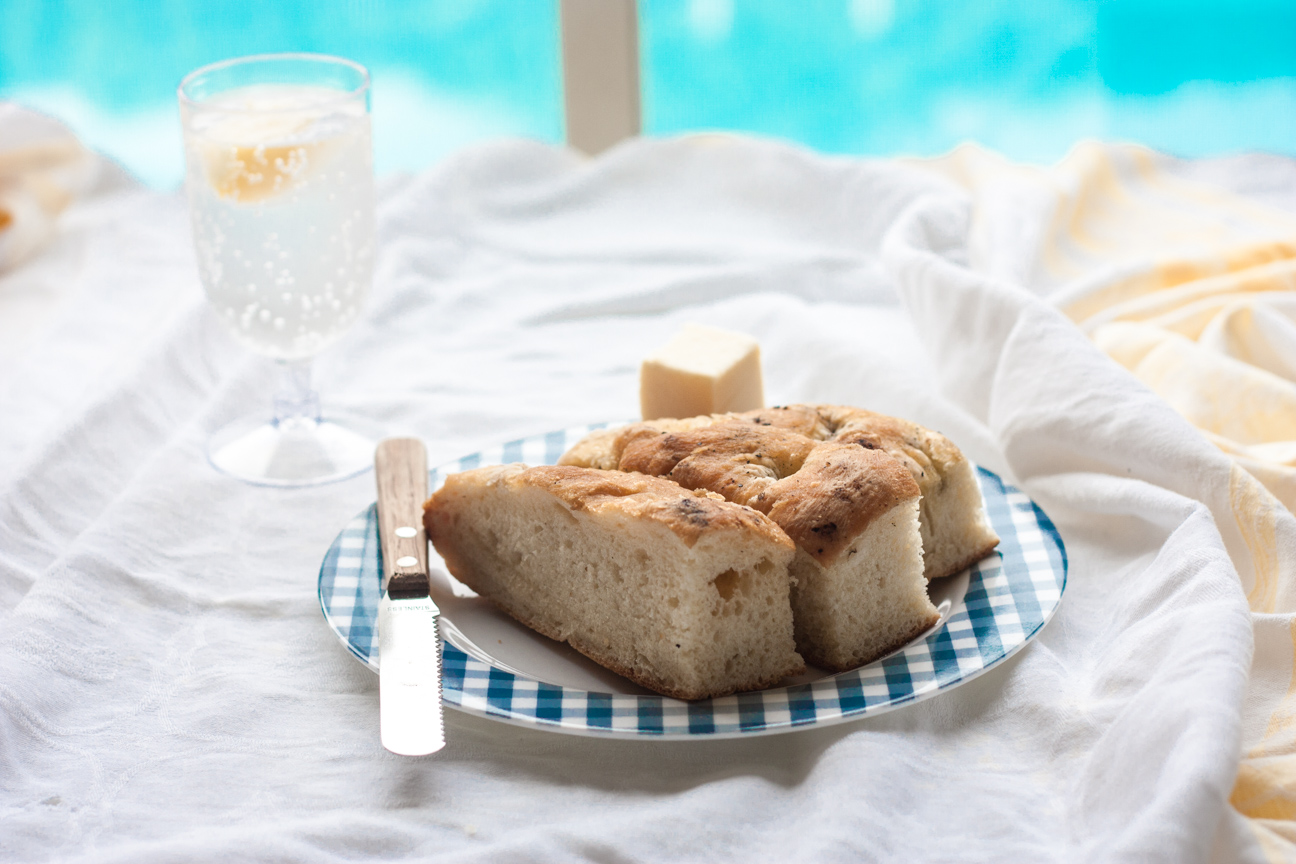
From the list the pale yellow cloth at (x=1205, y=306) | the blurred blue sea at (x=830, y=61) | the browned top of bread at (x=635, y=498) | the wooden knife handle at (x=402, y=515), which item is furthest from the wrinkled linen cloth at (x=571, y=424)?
the blurred blue sea at (x=830, y=61)

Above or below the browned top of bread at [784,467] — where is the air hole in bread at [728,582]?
below

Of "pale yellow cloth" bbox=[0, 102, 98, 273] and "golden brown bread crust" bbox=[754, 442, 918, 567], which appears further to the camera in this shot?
"pale yellow cloth" bbox=[0, 102, 98, 273]

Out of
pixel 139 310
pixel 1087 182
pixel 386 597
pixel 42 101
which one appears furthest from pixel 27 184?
pixel 1087 182

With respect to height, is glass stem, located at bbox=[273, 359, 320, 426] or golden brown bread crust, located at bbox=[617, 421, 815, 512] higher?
golden brown bread crust, located at bbox=[617, 421, 815, 512]

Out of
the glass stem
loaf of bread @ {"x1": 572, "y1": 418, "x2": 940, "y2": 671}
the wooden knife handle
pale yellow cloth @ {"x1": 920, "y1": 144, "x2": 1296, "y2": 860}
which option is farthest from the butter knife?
pale yellow cloth @ {"x1": 920, "y1": 144, "x2": 1296, "y2": 860}

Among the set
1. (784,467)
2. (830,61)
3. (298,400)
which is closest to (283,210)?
(298,400)

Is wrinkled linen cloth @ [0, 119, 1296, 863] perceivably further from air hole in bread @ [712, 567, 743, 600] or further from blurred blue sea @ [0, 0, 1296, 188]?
blurred blue sea @ [0, 0, 1296, 188]

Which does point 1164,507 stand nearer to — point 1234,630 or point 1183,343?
point 1234,630

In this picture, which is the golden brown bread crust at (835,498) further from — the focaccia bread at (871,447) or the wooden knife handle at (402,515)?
the wooden knife handle at (402,515)
